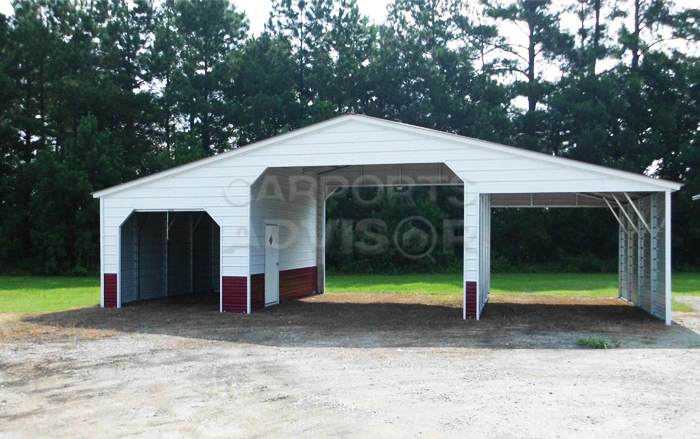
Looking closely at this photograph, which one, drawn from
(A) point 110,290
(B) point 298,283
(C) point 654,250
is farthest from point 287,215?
(C) point 654,250

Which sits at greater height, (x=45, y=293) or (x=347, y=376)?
(x=347, y=376)

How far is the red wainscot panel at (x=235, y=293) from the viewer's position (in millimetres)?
12805

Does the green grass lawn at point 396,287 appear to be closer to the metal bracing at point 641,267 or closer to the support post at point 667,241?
the metal bracing at point 641,267

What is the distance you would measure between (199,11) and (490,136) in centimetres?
1342

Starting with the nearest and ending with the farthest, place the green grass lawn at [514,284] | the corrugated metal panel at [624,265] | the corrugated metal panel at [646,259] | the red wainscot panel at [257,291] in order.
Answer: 1. the corrugated metal panel at [646,259]
2. the red wainscot panel at [257,291]
3. the corrugated metal panel at [624,265]
4. the green grass lawn at [514,284]

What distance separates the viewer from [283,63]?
28.7 m

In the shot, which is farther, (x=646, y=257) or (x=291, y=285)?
(x=291, y=285)

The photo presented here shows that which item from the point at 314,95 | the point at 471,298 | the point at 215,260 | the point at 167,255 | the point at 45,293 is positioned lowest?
the point at 45,293

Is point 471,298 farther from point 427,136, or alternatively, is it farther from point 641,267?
point 641,267

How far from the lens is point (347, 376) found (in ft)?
24.1

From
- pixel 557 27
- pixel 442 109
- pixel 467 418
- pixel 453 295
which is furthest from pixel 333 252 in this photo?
pixel 467 418

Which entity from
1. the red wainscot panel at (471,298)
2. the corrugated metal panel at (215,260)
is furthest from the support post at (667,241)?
the corrugated metal panel at (215,260)

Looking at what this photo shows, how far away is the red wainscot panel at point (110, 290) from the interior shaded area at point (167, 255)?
23cm

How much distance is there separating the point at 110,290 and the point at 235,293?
297 cm
